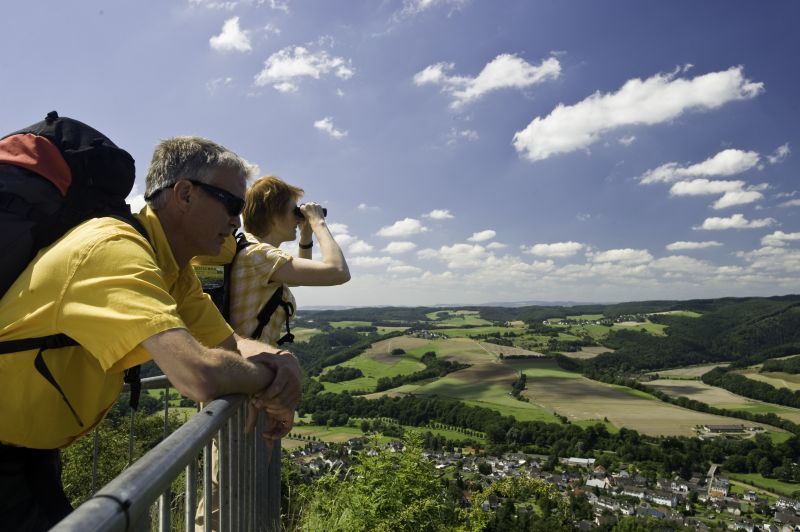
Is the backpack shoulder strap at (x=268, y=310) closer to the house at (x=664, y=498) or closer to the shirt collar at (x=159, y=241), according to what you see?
the shirt collar at (x=159, y=241)

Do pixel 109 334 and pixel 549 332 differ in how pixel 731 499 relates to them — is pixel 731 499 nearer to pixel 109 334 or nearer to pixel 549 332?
pixel 109 334

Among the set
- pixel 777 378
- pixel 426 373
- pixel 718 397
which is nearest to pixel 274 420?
pixel 426 373

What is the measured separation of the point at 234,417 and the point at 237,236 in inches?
58.6

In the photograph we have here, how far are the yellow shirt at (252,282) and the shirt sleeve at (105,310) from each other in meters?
1.58

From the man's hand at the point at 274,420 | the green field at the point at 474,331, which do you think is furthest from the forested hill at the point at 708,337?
the man's hand at the point at 274,420

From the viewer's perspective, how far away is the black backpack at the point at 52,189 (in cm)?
126

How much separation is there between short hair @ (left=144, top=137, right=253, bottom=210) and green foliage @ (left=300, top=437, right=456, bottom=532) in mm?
3798

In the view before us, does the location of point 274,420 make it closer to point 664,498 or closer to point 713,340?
point 664,498

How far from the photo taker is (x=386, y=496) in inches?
233

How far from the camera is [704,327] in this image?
128m

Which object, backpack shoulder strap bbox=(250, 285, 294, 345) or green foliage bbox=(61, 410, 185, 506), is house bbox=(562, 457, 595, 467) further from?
backpack shoulder strap bbox=(250, 285, 294, 345)

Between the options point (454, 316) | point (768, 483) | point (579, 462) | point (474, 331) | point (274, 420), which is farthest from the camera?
point (454, 316)

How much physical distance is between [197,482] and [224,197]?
3.75ft

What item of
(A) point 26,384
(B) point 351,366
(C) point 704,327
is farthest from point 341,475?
(C) point 704,327
